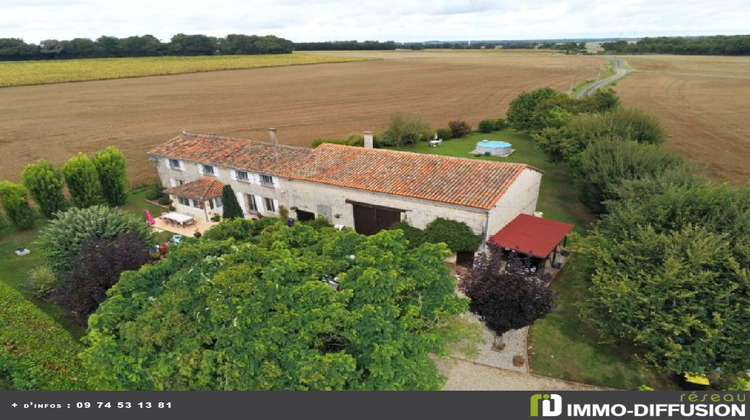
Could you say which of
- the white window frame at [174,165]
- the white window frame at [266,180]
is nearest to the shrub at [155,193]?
the white window frame at [174,165]

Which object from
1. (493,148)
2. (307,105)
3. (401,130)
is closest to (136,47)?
(307,105)

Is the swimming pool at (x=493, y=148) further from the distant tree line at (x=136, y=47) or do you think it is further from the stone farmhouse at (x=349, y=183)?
the distant tree line at (x=136, y=47)

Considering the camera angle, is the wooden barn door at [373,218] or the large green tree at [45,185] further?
the large green tree at [45,185]

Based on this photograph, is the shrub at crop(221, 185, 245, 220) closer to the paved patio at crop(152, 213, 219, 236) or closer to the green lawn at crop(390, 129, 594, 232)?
the paved patio at crop(152, 213, 219, 236)

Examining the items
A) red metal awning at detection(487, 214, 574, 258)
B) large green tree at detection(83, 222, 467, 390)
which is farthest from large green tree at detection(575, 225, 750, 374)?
large green tree at detection(83, 222, 467, 390)

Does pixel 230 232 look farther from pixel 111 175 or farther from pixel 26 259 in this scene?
A: pixel 111 175

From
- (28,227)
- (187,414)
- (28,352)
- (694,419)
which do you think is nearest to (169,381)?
(187,414)

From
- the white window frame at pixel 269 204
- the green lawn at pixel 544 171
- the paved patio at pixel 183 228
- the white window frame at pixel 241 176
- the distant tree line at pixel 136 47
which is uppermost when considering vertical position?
Result: the distant tree line at pixel 136 47
